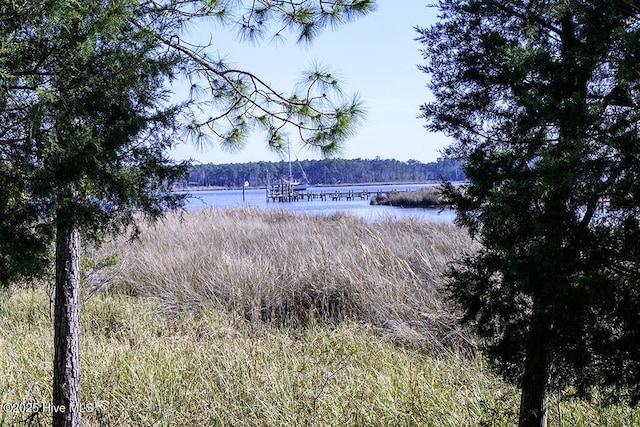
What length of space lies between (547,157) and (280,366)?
3.06 metres

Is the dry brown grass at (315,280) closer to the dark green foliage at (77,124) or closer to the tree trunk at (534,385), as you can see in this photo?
the tree trunk at (534,385)

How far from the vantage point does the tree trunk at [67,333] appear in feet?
11.1

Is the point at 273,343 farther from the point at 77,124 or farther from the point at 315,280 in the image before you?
the point at 77,124

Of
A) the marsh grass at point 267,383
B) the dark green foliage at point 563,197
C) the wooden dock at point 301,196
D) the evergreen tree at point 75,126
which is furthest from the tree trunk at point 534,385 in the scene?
the wooden dock at point 301,196

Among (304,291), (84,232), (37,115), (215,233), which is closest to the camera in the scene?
(37,115)

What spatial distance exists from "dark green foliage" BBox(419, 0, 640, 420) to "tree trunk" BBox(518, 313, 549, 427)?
0.07 ft

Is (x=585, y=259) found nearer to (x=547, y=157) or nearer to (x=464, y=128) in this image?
(x=547, y=157)

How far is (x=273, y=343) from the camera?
5.61 m

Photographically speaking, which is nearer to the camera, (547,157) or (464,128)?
(547,157)

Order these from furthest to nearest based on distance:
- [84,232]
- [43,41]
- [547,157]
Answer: [84,232] → [43,41] → [547,157]

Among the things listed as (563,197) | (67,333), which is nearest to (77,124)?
(67,333)

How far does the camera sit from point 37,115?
2549 mm

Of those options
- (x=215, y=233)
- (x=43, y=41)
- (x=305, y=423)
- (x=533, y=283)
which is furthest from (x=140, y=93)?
(x=215, y=233)

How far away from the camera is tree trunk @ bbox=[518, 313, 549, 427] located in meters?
2.82
